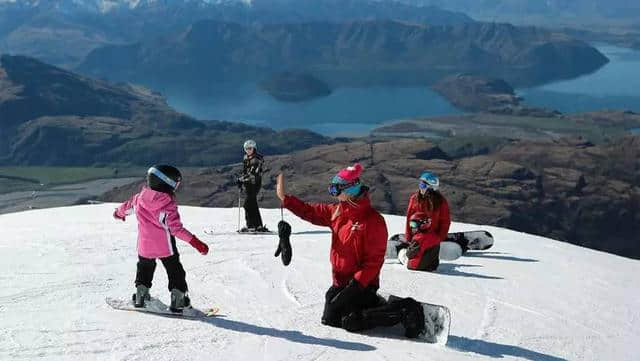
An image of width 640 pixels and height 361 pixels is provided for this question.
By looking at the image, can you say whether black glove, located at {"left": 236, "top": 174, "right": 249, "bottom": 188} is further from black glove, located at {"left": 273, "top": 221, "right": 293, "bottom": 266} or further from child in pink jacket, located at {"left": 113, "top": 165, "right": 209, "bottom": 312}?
black glove, located at {"left": 273, "top": 221, "right": 293, "bottom": 266}

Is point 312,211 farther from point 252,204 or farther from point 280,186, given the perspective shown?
point 252,204

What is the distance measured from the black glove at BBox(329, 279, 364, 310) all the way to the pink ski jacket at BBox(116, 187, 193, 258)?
1.97 meters

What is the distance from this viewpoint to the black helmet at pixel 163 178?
9.10 metres

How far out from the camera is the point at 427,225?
13641 mm

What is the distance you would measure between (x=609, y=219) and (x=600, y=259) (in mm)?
169345

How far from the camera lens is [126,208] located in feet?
31.9

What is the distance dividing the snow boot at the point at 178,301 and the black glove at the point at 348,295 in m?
1.93

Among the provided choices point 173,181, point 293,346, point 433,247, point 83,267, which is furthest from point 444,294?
point 83,267

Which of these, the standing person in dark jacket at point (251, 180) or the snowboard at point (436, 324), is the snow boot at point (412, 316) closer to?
the snowboard at point (436, 324)

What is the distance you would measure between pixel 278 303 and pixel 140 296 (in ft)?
6.69

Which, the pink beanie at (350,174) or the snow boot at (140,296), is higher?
the pink beanie at (350,174)

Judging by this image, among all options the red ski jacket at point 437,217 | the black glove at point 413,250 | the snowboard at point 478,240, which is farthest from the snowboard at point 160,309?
the snowboard at point 478,240

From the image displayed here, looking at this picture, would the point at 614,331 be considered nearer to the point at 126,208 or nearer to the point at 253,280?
the point at 253,280

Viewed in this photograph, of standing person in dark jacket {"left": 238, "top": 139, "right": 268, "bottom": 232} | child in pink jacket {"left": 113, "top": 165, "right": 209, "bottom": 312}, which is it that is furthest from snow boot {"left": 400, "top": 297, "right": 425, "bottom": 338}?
standing person in dark jacket {"left": 238, "top": 139, "right": 268, "bottom": 232}
